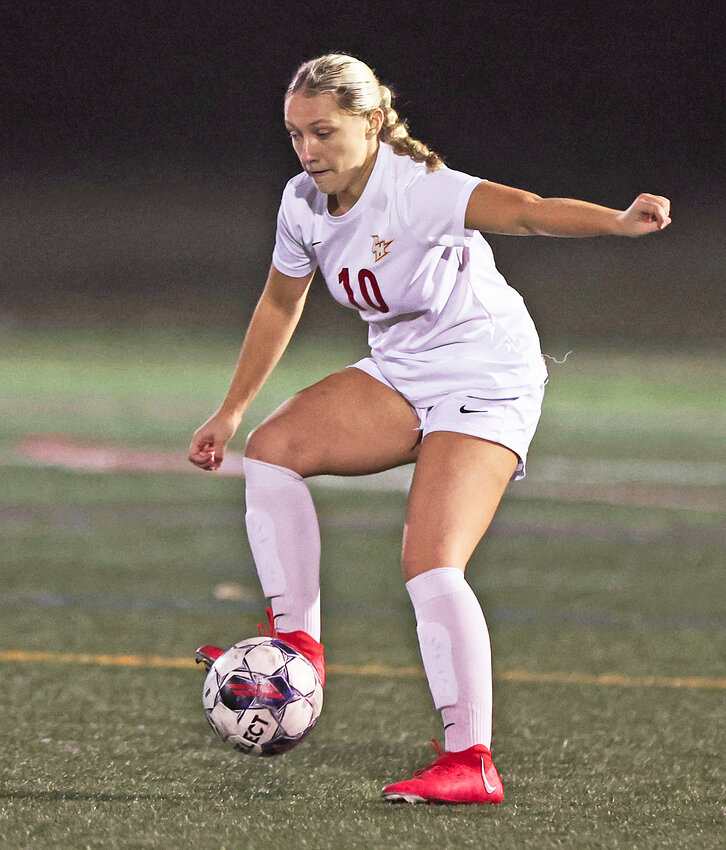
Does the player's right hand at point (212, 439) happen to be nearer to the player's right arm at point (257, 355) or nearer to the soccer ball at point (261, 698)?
the player's right arm at point (257, 355)

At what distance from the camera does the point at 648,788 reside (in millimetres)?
3682

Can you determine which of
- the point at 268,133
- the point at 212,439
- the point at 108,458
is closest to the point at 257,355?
the point at 212,439

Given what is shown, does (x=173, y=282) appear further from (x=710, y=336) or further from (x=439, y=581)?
(x=439, y=581)

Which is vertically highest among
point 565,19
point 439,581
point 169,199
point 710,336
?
point 565,19

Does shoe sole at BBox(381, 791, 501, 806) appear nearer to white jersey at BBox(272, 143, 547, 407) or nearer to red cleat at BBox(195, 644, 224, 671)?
red cleat at BBox(195, 644, 224, 671)

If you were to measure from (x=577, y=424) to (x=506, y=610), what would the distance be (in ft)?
25.5

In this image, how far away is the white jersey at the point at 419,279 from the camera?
3.39 meters

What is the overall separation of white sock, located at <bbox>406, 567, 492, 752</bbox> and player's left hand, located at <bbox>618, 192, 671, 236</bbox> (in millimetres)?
902

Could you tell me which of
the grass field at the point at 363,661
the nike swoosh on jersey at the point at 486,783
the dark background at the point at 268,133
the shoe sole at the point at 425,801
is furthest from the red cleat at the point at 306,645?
the dark background at the point at 268,133

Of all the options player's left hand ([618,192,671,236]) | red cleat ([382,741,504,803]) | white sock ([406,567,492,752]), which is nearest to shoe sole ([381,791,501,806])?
red cleat ([382,741,504,803])

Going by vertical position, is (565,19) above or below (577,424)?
above

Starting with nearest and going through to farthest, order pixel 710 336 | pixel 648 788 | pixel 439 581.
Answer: pixel 439 581, pixel 648 788, pixel 710 336

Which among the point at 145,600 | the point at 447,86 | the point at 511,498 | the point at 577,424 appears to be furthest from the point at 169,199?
the point at 145,600

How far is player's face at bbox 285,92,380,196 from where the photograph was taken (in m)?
3.35
